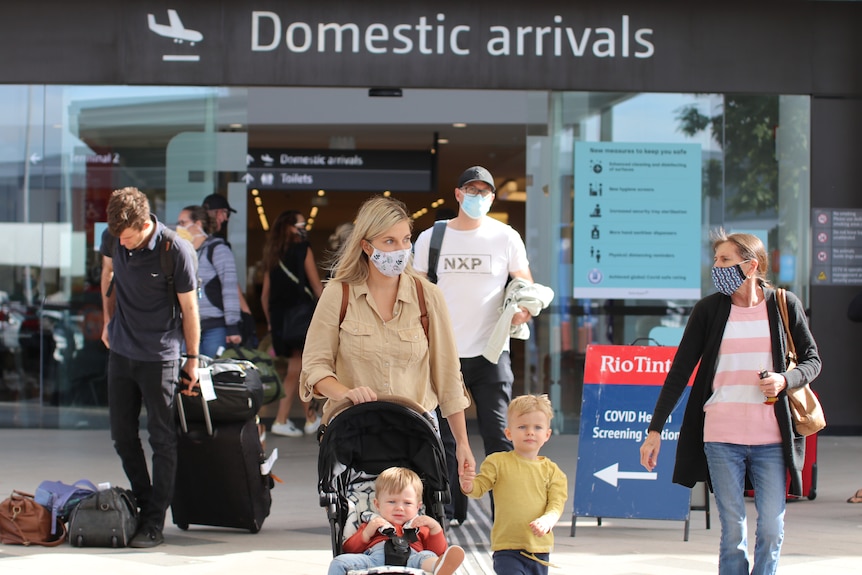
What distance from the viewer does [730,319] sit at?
5062 millimetres

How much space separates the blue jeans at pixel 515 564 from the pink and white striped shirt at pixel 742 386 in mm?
952

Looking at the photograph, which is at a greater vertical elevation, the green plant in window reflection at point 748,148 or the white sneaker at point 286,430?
the green plant in window reflection at point 748,148

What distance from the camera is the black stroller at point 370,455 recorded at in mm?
4328

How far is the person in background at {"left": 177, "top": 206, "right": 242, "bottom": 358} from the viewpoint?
9555 millimetres

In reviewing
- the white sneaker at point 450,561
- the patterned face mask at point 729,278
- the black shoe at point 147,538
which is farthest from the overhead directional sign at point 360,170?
the white sneaker at point 450,561

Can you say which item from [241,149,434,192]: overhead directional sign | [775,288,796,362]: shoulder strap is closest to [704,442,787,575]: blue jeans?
[775,288,796,362]: shoulder strap

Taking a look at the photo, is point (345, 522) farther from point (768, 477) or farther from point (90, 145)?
point (90, 145)

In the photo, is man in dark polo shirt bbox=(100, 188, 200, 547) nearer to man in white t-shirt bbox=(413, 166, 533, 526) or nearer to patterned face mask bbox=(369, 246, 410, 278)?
man in white t-shirt bbox=(413, 166, 533, 526)

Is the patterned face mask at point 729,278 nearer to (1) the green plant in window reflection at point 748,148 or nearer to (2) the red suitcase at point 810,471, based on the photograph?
(2) the red suitcase at point 810,471

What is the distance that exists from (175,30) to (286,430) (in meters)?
3.77

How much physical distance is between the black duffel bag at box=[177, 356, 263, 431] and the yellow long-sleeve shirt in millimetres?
2171

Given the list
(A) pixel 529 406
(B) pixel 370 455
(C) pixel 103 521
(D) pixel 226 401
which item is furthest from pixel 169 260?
(A) pixel 529 406

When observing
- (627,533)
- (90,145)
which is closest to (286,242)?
(90,145)

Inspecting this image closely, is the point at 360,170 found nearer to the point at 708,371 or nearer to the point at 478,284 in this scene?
the point at 478,284
